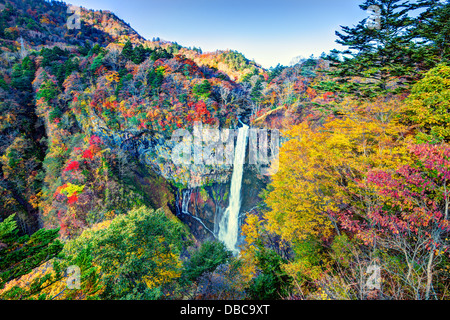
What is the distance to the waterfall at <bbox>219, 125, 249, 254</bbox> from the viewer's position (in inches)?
911

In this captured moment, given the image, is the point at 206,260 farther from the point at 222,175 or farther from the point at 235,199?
the point at 222,175

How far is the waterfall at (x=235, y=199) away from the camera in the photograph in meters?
23.1

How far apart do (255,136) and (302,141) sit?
15.7 meters

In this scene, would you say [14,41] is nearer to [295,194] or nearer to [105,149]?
[105,149]

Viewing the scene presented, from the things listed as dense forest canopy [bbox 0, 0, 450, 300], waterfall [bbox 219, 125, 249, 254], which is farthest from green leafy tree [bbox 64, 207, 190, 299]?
waterfall [bbox 219, 125, 249, 254]

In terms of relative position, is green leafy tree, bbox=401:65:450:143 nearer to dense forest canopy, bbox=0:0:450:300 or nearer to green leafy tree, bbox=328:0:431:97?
dense forest canopy, bbox=0:0:450:300

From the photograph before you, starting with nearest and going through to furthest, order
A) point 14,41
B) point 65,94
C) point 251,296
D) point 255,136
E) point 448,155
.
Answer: point 448,155 < point 251,296 < point 65,94 < point 255,136 < point 14,41

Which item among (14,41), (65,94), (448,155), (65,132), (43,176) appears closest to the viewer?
(448,155)

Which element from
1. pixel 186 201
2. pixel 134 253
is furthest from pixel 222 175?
pixel 134 253

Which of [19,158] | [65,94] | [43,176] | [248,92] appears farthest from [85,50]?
[248,92]

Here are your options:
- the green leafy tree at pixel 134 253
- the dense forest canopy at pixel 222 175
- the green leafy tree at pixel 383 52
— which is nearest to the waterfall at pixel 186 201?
the dense forest canopy at pixel 222 175

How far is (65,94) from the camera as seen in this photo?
72.5ft

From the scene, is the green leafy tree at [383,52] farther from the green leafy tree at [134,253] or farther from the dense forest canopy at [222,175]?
the green leafy tree at [134,253]

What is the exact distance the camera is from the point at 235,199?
24125mm
